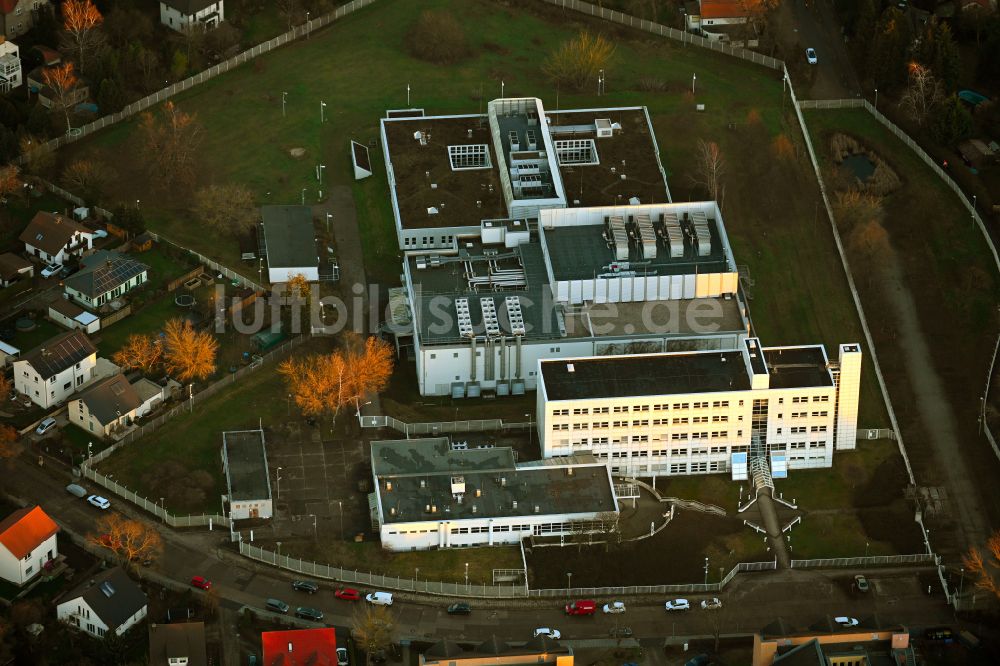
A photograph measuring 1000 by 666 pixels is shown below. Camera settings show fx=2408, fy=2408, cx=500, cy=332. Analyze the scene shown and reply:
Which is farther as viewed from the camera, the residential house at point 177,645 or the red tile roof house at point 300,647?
the residential house at point 177,645

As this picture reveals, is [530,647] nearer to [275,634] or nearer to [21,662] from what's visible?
[275,634]

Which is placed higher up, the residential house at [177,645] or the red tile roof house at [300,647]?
the red tile roof house at [300,647]

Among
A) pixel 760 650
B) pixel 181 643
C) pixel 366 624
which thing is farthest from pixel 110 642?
pixel 760 650

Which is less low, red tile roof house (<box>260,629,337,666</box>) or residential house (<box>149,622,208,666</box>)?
red tile roof house (<box>260,629,337,666</box>)

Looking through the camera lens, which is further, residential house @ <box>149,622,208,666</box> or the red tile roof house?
residential house @ <box>149,622,208,666</box>
